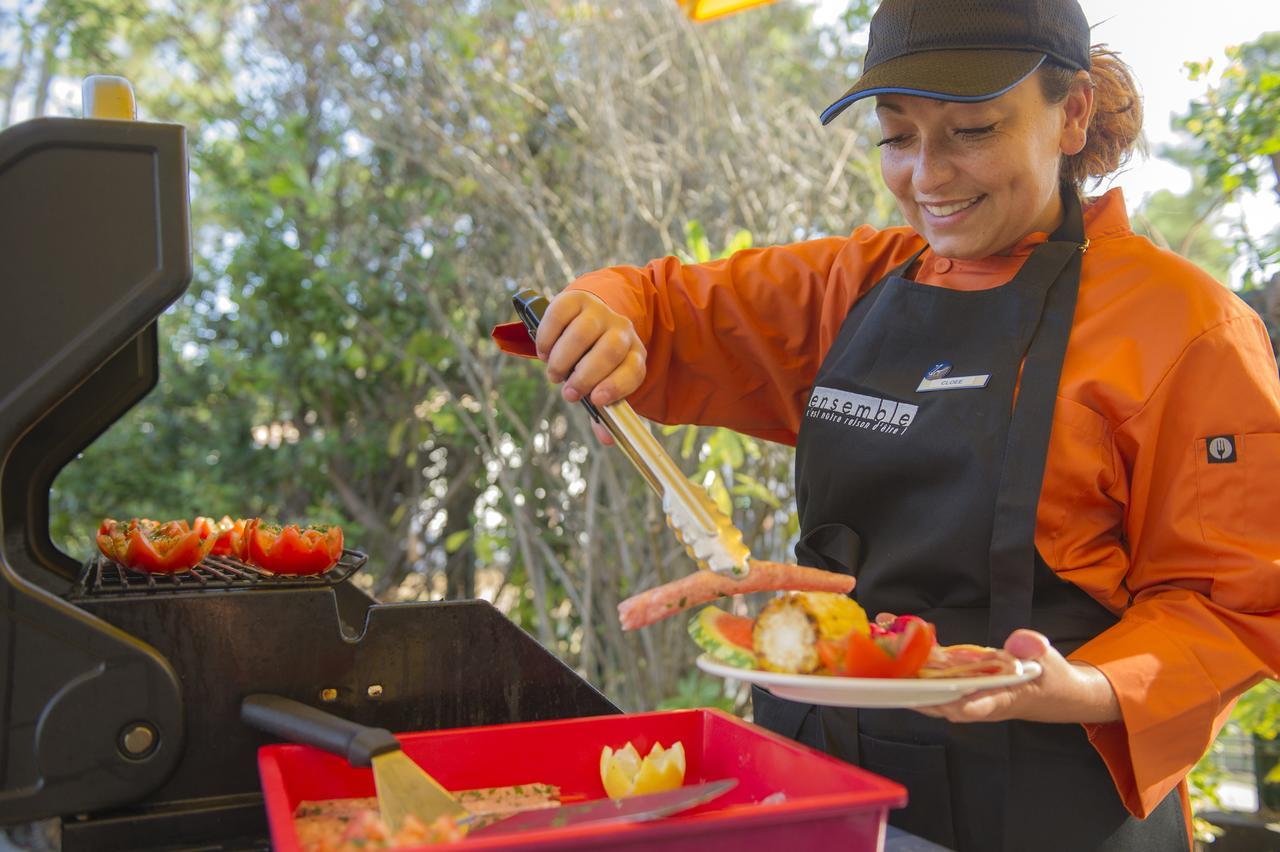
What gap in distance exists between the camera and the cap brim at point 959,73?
1562 mm

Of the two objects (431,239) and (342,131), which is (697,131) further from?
(342,131)

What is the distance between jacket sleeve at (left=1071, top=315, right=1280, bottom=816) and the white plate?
1.37ft

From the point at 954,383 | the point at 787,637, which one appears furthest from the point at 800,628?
the point at 954,383

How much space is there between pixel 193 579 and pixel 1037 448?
1.22m

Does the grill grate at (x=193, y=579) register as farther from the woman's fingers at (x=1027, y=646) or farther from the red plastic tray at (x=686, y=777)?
the woman's fingers at (x=1027, y=646)

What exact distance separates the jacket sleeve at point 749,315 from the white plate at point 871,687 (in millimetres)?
1048

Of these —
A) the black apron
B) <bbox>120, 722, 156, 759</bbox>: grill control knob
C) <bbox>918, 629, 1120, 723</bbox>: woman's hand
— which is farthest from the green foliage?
<bbox>120, 722, 156, 759</bbox>: grill control knob

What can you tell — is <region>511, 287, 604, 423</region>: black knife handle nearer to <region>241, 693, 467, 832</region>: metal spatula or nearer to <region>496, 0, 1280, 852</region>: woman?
<region>496, 0, 1280, 852</region>: woman

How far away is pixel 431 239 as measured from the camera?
16.8 ft

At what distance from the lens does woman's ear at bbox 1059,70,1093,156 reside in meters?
1.75

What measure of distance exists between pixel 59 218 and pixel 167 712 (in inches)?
23.3

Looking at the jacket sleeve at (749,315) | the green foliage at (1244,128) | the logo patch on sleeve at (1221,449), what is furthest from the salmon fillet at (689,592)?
the green foliage at (1244,128)

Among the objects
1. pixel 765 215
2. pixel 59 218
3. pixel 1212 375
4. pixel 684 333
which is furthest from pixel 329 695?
pixel 765 215

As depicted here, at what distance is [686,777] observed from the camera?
53.7 inches
